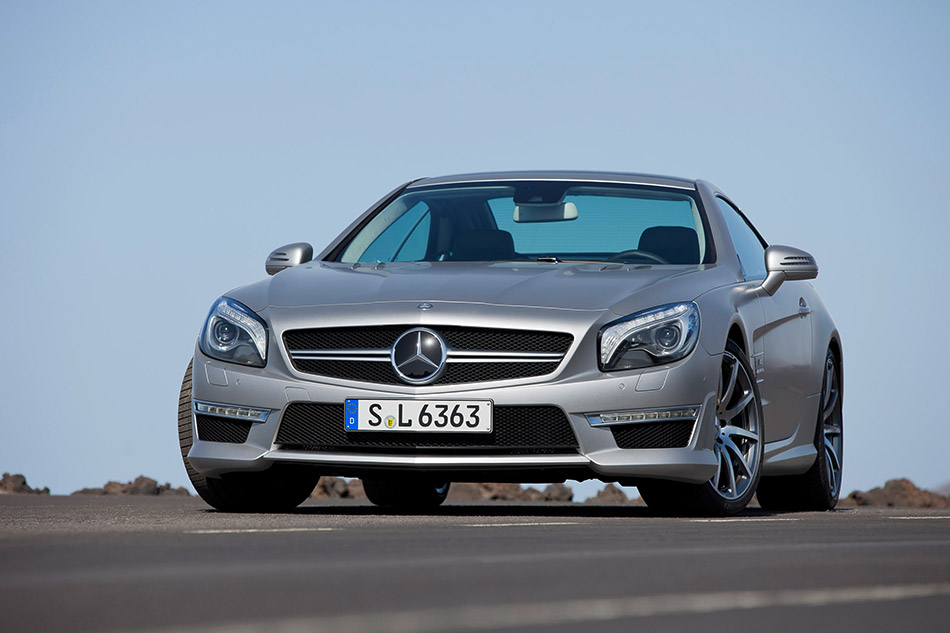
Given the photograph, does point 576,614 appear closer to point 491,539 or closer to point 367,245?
point 491,539

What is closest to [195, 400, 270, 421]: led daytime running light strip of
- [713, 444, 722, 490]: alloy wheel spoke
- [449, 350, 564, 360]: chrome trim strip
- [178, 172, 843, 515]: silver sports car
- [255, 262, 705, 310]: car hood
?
[178, 172, 843, 515]: silver sports car

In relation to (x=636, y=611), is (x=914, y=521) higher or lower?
lower

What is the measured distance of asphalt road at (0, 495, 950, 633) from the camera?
10.4 ft

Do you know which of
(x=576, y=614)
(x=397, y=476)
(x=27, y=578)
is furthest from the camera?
(x=397, y=476)

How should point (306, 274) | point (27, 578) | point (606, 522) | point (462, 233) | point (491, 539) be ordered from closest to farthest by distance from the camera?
1. point (27, 578)
2. point (491, 539)
3. point (606, 522)
4. point (306, 274)
5. point (462, 233)

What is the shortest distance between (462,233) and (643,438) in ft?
6.47

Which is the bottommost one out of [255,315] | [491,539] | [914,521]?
[914,521]

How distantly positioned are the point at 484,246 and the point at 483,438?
1606mm

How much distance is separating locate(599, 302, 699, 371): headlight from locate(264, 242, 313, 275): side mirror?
79.3 inches

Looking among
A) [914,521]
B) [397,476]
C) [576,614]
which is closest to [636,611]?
[576,614]

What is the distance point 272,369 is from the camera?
7.11m

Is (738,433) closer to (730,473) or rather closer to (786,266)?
(730,473)

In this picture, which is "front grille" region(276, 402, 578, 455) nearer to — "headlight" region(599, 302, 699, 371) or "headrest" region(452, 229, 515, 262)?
"headlight" region(599, 302, 699, 371)

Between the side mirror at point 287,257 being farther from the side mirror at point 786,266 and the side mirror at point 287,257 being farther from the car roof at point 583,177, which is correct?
the side mirror at point 786,266
